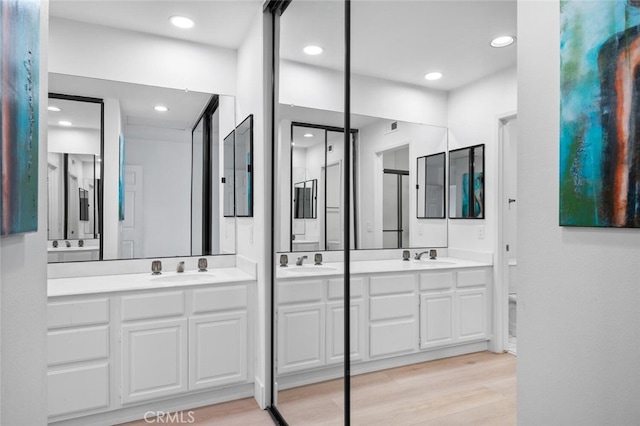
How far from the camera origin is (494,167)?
0.91m

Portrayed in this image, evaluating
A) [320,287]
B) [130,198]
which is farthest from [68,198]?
[320,287]

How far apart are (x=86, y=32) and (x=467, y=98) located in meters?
2.82

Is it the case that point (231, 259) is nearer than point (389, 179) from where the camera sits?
No

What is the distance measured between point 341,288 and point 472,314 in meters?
0.87

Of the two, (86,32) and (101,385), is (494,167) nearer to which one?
(101,385)

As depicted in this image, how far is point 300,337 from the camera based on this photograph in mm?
2121

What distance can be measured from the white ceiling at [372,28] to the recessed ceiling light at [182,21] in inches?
1.9

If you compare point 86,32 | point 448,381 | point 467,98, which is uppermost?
point 86,32

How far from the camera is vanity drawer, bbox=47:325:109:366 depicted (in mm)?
2064

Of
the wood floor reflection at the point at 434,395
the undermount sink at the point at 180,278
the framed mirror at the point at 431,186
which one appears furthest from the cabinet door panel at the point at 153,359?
the framed mirror at the point at 431,186

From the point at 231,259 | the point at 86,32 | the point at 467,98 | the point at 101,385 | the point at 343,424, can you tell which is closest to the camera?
the point at 467,98

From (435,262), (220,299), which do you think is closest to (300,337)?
(220,299)

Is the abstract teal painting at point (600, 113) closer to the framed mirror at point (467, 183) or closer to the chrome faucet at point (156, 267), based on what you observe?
the framed mirror at point (467, 183)

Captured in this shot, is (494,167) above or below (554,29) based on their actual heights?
below
